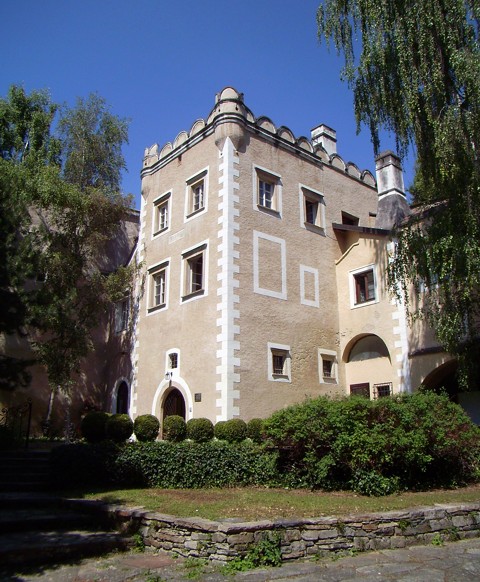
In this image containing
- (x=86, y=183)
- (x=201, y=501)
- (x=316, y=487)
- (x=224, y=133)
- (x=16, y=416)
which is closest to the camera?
(x=201, y=501)

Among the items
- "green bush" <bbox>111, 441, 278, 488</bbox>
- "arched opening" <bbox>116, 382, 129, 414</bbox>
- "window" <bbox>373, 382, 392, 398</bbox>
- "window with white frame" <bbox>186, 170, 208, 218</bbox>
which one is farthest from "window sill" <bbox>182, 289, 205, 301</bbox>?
"window" <bbox>373, 382, 392, 398</bbox>

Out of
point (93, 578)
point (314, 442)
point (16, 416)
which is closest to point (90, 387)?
point (16, 416)

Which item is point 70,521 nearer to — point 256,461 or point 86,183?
point 256,461

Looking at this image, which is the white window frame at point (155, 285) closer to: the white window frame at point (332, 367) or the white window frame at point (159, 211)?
the white window frame at point (159, 211)

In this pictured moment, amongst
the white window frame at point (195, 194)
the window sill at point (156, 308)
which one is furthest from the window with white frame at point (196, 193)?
the window sill at point (156, 308)

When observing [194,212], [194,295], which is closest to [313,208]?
[194,212]

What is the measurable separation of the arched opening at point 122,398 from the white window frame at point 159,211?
665 centimetres

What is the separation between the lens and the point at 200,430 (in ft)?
48.4

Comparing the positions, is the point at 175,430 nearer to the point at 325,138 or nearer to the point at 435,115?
the point at 435,115

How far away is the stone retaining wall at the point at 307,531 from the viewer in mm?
6656

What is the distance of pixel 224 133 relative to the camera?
1891cm

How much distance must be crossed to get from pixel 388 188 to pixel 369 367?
8797mm

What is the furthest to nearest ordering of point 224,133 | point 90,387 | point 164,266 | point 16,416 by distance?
point 90,387 < point 164,266 < point 224,133 < point 16,416

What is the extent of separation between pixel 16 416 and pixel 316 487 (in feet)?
36.3
